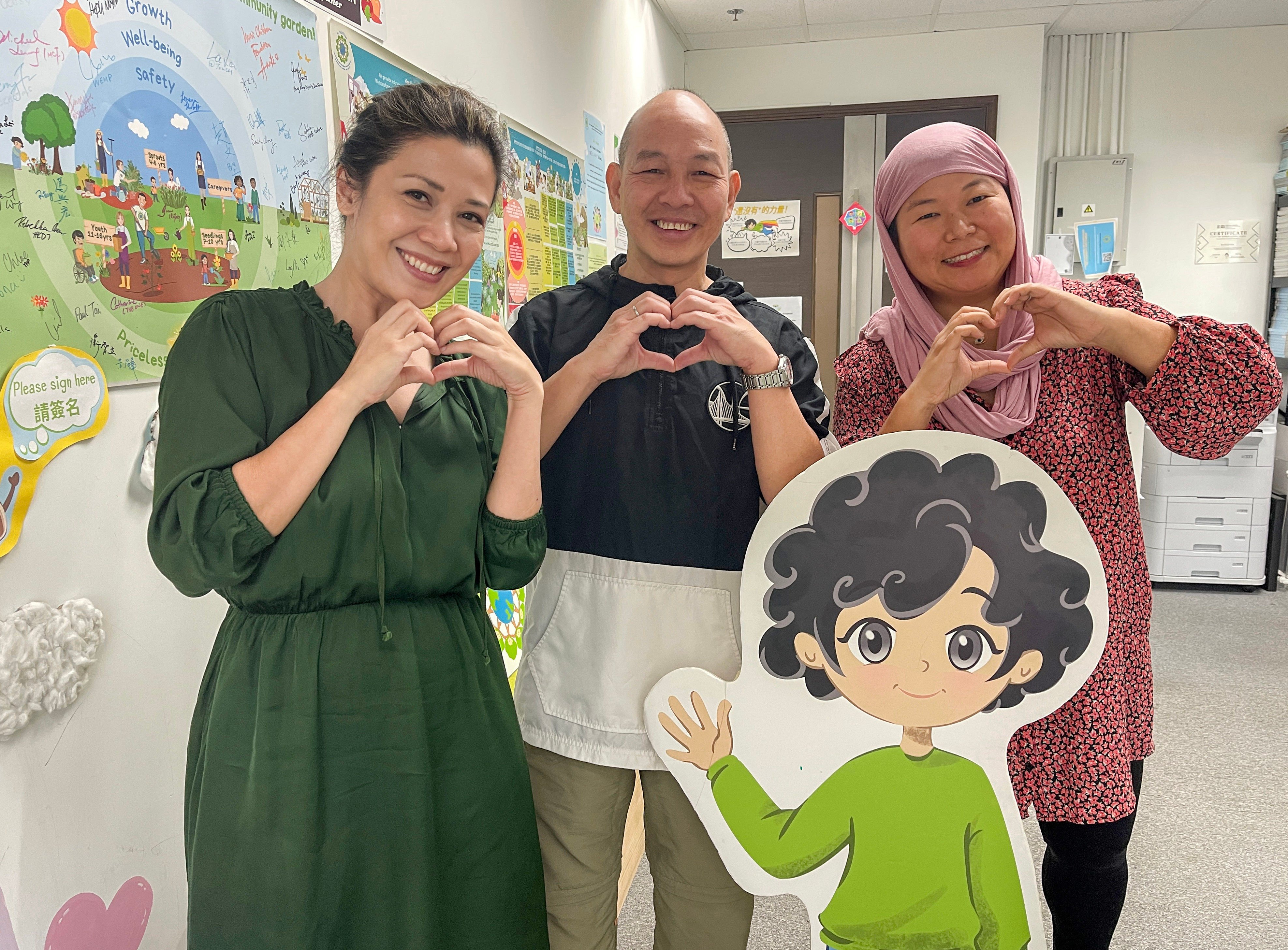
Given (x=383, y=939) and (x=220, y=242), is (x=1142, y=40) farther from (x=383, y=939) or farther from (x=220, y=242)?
(x=383, y=939)

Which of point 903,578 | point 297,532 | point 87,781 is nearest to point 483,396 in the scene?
point 297,532

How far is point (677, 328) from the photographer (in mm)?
1270

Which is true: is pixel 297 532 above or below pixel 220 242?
below

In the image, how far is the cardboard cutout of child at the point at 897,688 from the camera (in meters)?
1.18

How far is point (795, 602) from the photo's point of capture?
1225 mm

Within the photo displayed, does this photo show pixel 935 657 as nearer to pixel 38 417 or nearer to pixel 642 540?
pixel 642 540

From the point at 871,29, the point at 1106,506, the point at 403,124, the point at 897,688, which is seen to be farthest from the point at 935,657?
the point at 871,29

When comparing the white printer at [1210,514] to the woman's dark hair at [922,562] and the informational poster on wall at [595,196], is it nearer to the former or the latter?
the informational poster on wall at [595,196]

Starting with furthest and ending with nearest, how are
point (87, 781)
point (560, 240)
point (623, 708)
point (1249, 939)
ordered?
1. point (560, 240)
2. point (1249, 939)
3. point (623, 708)
4. point (87, 781)

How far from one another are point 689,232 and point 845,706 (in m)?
0.73

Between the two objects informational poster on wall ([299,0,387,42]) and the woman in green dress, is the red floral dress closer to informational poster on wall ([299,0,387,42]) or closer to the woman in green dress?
the woman in green dress

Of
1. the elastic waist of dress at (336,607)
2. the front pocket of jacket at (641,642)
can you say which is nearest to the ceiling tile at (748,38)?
the front pocket of jacket at (641,642)

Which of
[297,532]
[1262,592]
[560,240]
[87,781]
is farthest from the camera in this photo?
[1262,592]

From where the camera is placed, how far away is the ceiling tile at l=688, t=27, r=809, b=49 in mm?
4895
